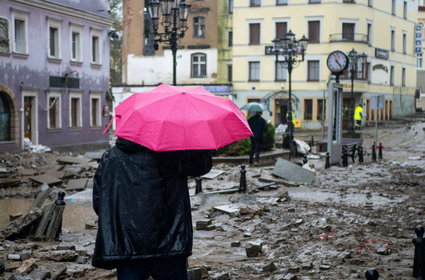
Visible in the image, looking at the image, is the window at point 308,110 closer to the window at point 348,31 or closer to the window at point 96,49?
the window at point 348,31

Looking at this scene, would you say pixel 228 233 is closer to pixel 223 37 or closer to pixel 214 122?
pixel 214 122

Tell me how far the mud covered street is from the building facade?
33.5 m

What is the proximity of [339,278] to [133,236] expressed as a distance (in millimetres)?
3217

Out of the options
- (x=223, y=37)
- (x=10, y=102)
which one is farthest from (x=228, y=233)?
(x=223, y=37)

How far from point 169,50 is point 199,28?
3252 mm

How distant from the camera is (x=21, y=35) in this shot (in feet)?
87.7

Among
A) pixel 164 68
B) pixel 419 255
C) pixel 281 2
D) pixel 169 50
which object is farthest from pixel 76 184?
pixel 169 50

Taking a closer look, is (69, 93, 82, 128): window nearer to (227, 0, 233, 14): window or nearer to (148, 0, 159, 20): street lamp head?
(148, 0, 159, 20): street lamp head

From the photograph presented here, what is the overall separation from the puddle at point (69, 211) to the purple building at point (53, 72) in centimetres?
1173

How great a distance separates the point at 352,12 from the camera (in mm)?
47594

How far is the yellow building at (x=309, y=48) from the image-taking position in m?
47.2

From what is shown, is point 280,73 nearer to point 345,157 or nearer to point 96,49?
point 96,49

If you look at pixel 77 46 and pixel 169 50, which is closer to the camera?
pixel 77 46

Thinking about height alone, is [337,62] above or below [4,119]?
above
